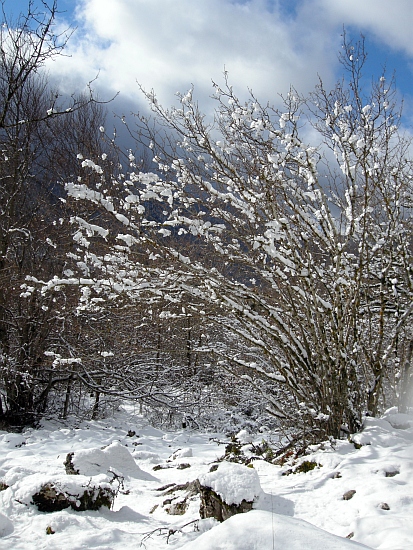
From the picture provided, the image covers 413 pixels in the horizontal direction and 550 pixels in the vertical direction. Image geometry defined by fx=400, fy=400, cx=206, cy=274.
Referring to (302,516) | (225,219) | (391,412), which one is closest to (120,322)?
(225,219)

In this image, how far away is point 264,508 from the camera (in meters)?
2.80

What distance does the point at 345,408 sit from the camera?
13.8 ft

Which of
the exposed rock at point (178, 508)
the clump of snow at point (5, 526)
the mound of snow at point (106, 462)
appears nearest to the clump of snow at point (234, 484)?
the exposed rock at point (178, 508)

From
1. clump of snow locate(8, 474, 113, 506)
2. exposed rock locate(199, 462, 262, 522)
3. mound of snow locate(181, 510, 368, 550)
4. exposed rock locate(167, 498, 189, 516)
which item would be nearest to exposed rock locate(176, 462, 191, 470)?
exposed rock locate(167, 498, 189, 516)

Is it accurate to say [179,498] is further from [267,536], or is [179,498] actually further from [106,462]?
[267,536]

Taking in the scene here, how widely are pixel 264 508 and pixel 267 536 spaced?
1.22 meters

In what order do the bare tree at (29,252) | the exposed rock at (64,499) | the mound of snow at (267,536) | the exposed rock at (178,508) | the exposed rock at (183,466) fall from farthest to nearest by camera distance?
1. the bare tree at (29,252)
2. the exposed rock at (183,466)
3. the exposed rock at (178,508)
4. the exposed rock at (64,499)
5. the mound of snow at (267,536)

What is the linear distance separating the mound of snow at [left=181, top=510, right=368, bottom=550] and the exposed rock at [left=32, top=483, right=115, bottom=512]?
1.63 m

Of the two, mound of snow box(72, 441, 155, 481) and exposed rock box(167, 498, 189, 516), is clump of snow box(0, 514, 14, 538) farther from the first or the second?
exposed rock box(167, 498, 189, 516)

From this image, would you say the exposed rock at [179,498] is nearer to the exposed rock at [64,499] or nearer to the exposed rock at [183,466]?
the exposed rock at [64,499]

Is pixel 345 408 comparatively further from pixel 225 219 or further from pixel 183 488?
pixel 225 219

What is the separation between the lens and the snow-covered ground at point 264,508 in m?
1.81

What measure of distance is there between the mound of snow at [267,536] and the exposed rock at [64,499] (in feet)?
5.35

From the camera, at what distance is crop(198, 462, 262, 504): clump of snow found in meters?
2.75
